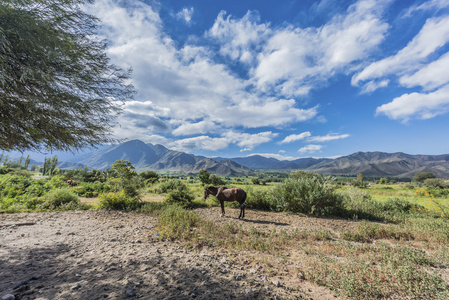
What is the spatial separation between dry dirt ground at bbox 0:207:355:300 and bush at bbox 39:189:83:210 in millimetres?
3887

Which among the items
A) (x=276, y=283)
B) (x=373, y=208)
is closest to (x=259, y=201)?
(x=373, y=208)

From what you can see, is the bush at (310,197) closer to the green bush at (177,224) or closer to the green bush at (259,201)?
the green bush at (259,201)

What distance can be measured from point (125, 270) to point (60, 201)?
34.8ft

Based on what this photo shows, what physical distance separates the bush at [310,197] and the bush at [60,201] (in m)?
12.4

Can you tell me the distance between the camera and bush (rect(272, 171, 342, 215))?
912 centimetres

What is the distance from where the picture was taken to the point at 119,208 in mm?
9898

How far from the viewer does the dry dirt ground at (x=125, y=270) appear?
2793 millimetres

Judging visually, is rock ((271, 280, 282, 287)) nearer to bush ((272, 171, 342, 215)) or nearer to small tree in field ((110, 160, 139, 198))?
bush ((272, 171, 342, 215))

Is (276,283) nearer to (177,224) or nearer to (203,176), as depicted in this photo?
(177,224)

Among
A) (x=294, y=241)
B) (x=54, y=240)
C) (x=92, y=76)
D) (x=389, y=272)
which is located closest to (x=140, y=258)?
(x=54, y=240)

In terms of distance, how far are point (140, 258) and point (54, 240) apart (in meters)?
3.41

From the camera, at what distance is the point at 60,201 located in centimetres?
1020

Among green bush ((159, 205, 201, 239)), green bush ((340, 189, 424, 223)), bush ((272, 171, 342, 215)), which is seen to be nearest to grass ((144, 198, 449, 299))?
green bush ((159, 205, 201, 239))

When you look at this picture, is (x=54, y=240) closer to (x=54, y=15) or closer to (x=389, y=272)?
(x=54, y=15)
